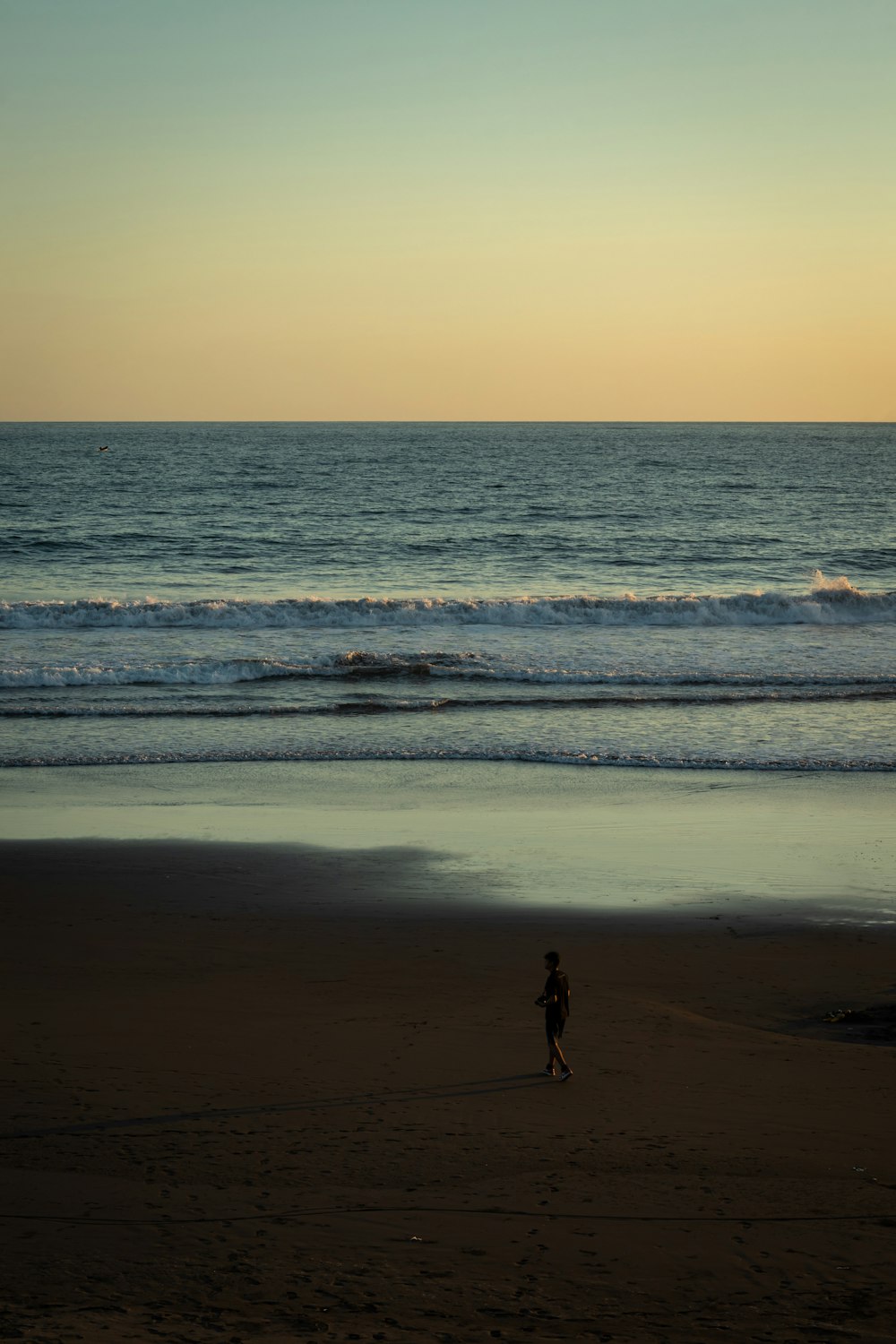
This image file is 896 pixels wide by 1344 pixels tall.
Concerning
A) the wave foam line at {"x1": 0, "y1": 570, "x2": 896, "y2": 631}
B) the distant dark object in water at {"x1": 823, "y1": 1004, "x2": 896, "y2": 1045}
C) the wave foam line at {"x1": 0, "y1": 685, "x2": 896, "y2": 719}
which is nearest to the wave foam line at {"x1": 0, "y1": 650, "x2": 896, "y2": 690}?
the wave foam line at {"x1": 0, "y1": 685, "x2": 896, "y2": 719}

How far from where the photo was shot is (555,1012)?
26.7ft

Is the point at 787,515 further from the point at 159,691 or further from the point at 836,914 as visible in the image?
the point at 836,914

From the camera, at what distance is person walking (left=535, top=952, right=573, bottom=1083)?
805 centimetres

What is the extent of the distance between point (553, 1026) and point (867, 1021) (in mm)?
2885

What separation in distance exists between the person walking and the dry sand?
0.42 ft

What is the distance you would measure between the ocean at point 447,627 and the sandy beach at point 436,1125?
7357 millimetres

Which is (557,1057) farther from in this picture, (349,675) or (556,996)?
(349,675)

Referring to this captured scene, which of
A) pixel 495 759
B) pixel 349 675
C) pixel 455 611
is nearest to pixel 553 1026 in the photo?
pixel 495 759

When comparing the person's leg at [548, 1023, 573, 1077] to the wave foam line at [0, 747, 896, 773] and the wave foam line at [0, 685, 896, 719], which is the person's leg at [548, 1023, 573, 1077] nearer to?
the wave foam line at [0, 747, 896, 773]

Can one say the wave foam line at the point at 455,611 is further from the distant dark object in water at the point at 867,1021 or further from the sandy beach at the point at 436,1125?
the distant dark object in water at the point at 867,1021

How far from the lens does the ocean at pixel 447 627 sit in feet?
64.2

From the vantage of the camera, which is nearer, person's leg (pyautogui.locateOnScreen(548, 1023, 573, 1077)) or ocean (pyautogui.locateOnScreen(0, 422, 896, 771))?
person's leg (pyautogui.locateOnScreen(548, 1023, 573, 1077))

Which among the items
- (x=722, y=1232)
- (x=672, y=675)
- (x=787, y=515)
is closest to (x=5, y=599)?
(x=672, y=675)

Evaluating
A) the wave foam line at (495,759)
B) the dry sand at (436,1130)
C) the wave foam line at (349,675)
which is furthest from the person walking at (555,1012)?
the wave foam line at (349,675)
